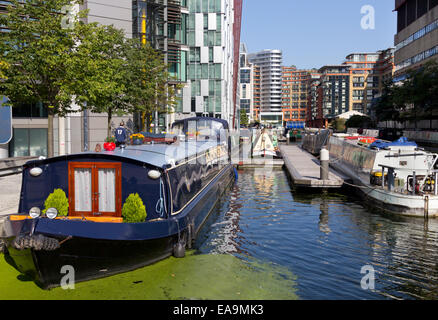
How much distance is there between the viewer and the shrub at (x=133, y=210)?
30.6 ft

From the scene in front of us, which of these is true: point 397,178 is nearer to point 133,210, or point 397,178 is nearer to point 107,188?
point 133,210

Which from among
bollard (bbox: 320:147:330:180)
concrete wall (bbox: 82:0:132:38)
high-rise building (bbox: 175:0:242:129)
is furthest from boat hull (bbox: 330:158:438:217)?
high-rise building (bbox: 175:0:242:129)

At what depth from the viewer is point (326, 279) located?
9414mm

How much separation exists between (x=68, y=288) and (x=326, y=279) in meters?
5.22

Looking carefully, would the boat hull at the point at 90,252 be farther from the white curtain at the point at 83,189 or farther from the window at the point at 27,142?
the window at the point at 27,142

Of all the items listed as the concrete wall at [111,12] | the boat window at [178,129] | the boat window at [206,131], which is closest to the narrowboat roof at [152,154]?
the boat window at [206,131]

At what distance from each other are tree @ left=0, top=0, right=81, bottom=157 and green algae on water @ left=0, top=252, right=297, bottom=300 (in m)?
9.53

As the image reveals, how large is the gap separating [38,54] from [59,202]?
9.65m

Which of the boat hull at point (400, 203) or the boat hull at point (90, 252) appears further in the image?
the boat hull at point (400, 203)

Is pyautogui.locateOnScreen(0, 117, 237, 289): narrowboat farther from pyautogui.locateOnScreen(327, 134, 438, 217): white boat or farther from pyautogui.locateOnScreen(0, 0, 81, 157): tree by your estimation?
pyautogui.locateOnScreen(0, 0, 81, 157): tree

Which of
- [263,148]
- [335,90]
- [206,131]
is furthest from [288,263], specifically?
[335,90]

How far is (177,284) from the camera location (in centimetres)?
888

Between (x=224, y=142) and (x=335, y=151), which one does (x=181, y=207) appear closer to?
(x=224, y=142)

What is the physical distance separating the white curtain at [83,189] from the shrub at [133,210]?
979 mm
